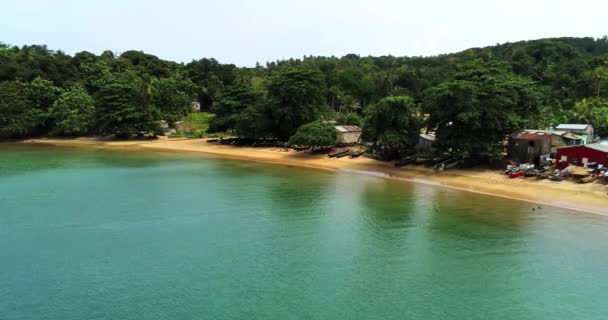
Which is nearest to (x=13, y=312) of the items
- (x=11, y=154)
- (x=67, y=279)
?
(x=67, y=279)

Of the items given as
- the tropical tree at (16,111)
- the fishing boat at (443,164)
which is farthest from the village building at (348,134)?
the tropical tree at (16,111)

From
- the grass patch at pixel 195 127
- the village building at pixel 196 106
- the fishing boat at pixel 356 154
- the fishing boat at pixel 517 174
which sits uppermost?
the village building at pixel 196 106

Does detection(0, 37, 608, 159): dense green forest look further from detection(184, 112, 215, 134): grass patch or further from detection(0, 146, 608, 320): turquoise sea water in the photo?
detection(0, 146, 608, 320): turquoise sea water

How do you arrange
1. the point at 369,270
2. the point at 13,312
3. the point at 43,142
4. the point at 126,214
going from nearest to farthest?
the point at 13,312 → the point at 369,270 → the point at 126,214 → the point at 43,142

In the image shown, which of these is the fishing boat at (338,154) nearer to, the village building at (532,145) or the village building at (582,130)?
the village building at (532,145)

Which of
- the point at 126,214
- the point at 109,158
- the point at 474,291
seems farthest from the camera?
the point at 109,158

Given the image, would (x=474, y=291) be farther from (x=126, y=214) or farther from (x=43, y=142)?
(x=43, y=142)
